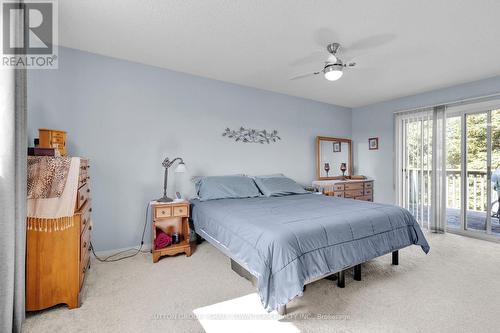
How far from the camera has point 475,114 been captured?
3865 mm

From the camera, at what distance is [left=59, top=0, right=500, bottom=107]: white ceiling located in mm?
2012

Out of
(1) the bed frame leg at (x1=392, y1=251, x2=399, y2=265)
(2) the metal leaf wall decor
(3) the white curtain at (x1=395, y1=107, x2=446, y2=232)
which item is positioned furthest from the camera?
(3) the white curtain at (x1=395, y1=107, x2=446, y2=232)

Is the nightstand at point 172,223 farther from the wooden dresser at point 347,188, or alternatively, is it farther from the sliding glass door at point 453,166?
the sliding glass door at point 453,166

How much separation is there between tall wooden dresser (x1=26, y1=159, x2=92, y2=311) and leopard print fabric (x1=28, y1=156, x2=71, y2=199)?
0.10 metres

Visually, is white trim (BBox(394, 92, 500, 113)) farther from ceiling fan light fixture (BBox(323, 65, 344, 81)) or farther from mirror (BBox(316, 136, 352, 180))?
ceiling fan light fixture (BBox(323, 65, 344, 81))

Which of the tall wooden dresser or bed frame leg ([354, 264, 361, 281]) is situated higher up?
the tall wooden dresser

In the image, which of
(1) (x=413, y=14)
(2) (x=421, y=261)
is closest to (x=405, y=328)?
(2) (x=421, y=261)

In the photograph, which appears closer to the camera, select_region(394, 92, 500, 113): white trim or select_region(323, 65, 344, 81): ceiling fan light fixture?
select_region(323, 65, 344, 81): ceiling fan light fixture

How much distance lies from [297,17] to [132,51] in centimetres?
195

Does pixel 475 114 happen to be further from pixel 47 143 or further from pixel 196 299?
pixel 47 143

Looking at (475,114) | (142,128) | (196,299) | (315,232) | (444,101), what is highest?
(444,101)

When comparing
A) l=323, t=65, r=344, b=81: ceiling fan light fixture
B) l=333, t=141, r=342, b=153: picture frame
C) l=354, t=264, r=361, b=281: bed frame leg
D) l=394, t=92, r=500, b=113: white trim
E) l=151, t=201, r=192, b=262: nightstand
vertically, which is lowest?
l=354, t=264, r=361, b=281: bed frame leg

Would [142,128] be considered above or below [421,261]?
above

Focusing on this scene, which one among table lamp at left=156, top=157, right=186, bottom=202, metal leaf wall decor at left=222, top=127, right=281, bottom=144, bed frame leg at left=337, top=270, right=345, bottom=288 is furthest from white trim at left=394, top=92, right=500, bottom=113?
table lamp at left=156, top=157, right=186, bottom=202
